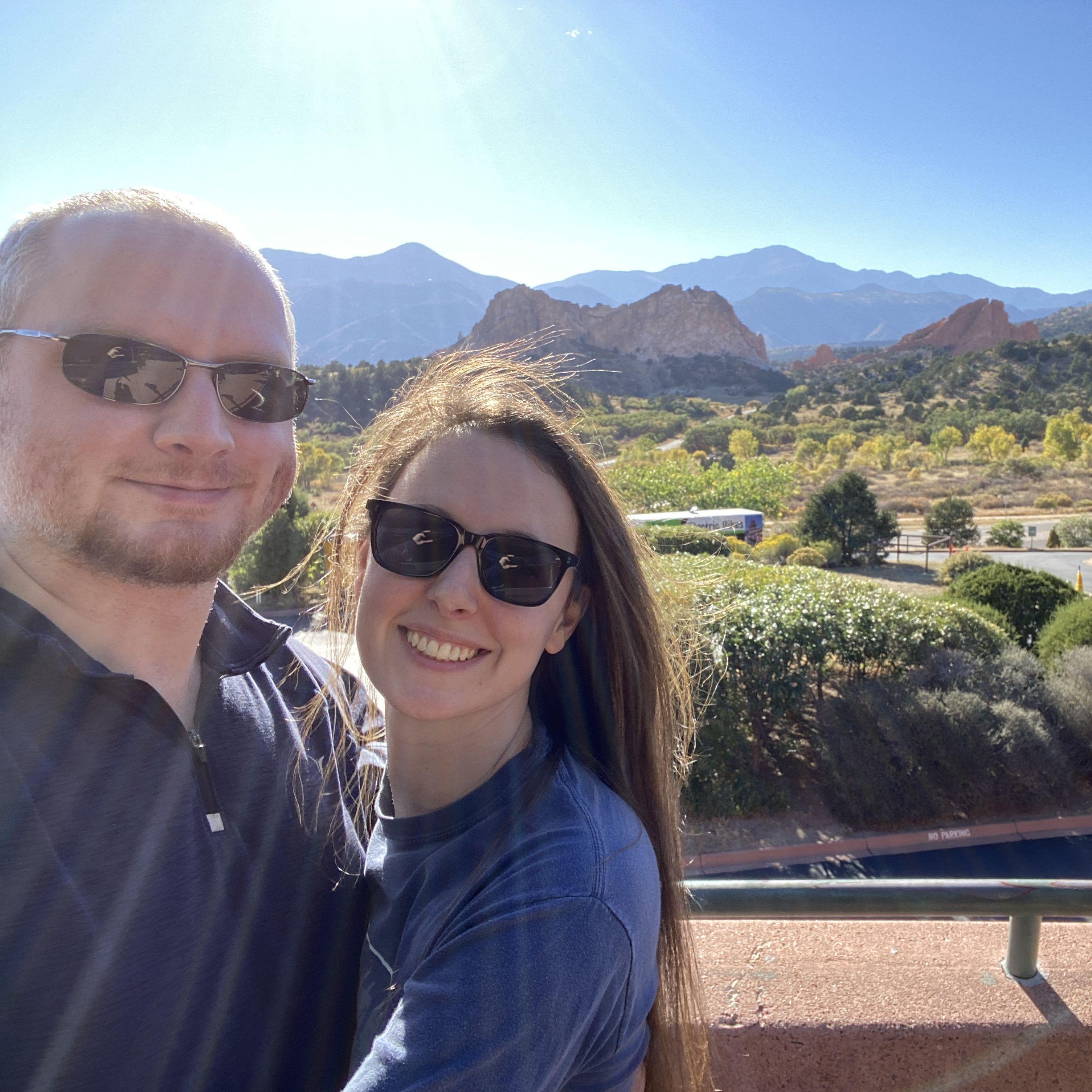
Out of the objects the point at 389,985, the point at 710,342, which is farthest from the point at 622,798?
the point at 710,342

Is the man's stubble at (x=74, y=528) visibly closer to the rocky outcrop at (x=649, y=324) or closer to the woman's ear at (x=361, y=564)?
the woman's ear at (x=361, y=564)

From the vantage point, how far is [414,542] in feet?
4.40

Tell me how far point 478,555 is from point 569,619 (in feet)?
0.80

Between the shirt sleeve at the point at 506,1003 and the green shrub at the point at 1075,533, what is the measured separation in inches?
1045

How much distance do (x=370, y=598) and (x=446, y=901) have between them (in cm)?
51

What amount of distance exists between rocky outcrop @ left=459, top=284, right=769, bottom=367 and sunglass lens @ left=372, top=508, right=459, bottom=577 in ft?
357

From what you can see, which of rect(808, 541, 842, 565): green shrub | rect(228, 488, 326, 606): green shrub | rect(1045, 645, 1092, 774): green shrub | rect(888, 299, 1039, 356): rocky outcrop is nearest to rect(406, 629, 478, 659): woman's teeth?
rect(1045, 645, 1092, 774): green shrub

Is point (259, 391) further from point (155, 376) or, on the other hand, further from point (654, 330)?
point (654, 330)

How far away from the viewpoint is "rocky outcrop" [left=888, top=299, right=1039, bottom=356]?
99938 millimetres

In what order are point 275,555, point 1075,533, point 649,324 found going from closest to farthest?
point 275,555, point 1075,533, point 649,324

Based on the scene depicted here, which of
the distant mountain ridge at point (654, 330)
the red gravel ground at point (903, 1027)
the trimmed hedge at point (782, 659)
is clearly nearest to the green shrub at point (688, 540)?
the trimmed hedge at point (782, 659)

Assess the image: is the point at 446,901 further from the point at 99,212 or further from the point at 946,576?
the point at 946,576

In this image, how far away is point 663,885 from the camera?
4.42 feet

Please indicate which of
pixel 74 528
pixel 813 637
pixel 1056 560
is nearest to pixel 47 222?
pixel 74 528
